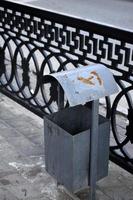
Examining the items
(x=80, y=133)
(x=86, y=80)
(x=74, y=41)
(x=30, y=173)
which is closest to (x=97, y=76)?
(x=86, y=80)

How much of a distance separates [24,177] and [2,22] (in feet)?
5.96

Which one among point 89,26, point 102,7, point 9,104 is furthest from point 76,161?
point 102,7

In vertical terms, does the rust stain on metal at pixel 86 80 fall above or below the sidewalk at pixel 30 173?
above

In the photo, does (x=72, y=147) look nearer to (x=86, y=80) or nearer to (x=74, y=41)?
(x=86, y=80)

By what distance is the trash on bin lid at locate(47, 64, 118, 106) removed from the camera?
8.34 ft

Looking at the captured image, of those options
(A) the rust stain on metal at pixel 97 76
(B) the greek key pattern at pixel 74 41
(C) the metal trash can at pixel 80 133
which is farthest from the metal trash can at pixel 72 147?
(B) the greek key pattern at pixel 74 41

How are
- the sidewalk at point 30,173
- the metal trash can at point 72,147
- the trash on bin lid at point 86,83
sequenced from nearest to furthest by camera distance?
the trash on bin lid at point 86,83, the metal trash can at point 72,147, the sidewalk at point 30,173

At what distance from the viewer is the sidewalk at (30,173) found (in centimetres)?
319

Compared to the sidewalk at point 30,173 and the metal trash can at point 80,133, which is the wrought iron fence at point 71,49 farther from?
the metal trash can at point 80,133

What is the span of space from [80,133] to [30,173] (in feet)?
3.02

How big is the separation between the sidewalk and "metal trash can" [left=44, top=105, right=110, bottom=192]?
0.78ft

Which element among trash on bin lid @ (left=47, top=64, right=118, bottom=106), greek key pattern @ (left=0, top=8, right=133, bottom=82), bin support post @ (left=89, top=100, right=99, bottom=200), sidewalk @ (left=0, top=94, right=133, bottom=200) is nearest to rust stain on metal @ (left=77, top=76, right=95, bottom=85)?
trash on bin lid @ (left=47, top=64, right=118, bottom=106)

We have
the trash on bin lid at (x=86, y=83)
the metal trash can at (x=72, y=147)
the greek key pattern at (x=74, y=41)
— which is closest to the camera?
the trash on bin lid at (x=86, y=83)

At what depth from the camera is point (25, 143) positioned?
3.92 metres
